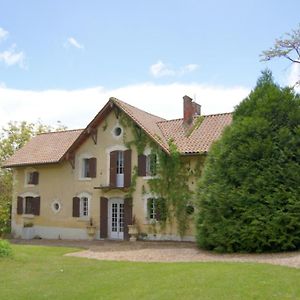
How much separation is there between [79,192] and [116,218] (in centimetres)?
288

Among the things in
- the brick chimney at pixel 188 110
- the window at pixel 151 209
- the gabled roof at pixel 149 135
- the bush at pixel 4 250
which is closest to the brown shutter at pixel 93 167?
the gabled roof at pixel 149 135

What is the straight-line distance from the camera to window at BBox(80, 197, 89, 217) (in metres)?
25.1

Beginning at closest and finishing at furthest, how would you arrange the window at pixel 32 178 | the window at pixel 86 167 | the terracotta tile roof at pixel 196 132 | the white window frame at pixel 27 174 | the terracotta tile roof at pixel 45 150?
the terracotta tile roof at pixel 196 132
the window at pixel 86 167
the terracotta tile roof at pixel 45 150
the window at pixel 32 178
the white window frame at pixel 27 174

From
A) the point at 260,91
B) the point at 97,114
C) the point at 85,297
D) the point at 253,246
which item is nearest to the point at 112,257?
the point at 253,246

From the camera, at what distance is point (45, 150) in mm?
27781

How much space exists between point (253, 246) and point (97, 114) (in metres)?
12.5

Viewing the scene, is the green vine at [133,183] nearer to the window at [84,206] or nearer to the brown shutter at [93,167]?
the brown shutter at [93,167]

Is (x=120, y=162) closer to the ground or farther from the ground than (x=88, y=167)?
farther from the ground

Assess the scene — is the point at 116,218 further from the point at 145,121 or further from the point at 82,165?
the point at 145,121

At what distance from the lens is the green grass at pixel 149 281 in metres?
8.96

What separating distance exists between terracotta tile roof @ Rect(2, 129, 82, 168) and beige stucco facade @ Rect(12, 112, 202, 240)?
0.58 metres

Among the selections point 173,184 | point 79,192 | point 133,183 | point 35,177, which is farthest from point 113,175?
point 35,177

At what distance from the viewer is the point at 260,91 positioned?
16484mm

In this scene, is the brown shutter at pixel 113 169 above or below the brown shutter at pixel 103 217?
above
